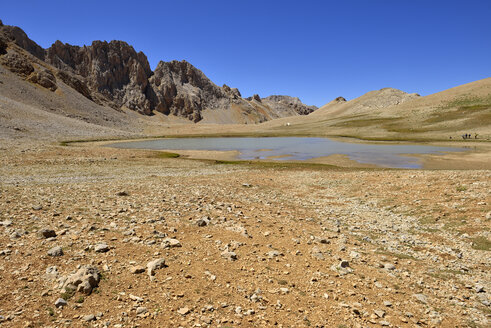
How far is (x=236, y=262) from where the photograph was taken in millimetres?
9938

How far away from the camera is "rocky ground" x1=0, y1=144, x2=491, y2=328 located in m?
7.26

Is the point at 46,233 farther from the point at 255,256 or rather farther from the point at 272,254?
the point at 272,254

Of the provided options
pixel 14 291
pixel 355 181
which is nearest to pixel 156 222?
pixel 14 291

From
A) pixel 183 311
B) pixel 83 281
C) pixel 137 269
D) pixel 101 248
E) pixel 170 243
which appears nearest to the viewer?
pixel 183 311

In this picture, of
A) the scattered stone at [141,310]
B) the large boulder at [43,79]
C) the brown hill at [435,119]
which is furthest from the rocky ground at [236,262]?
the large boulder at [43,79]

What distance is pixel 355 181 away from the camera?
95.9 ft

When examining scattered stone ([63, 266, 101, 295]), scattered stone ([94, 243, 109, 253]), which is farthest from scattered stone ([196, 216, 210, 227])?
scattered stone ([63, 266, 101, 295])

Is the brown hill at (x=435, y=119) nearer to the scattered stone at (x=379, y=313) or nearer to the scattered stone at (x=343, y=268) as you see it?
the scattered stone at (x=343, y=268)

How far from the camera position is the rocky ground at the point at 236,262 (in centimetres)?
726

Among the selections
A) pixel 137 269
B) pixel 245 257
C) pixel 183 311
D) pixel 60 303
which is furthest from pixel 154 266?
pixel 245 257

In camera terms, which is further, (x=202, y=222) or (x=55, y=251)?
(x=202, y=222)

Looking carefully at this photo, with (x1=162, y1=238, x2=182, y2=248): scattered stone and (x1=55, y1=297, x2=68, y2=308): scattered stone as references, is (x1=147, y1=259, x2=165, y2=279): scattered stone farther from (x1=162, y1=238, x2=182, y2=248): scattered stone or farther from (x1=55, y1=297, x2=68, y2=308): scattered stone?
(x1=55, y1=297, x2=68, y2=308): scattered stone

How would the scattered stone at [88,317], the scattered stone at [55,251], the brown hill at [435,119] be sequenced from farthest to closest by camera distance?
1. the brown hill at [435,119]
2. the scattered stone at [55,251]
3. the scattered stone at [88,317]

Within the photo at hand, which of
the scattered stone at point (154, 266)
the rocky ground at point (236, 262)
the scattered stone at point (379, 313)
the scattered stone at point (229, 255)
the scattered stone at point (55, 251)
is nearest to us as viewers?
the rocky ground at point (236, 262)
